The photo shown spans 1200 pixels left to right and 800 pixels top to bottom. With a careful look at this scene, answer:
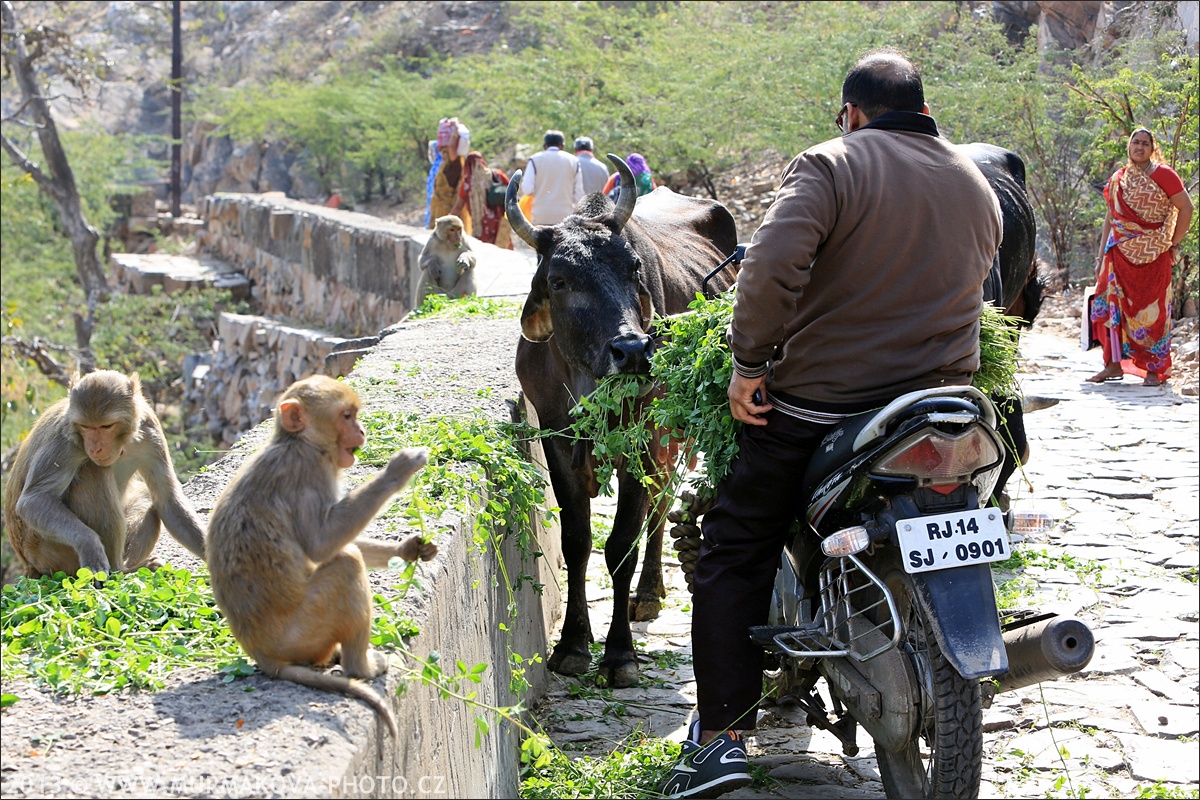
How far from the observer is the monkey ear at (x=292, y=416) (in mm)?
2898

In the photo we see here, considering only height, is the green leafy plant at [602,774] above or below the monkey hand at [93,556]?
below

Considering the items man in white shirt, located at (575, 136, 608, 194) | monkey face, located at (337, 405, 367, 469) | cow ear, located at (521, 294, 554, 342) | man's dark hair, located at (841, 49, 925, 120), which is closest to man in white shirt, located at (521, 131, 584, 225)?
man in white shirt, located at (575, 136, 608, 194)

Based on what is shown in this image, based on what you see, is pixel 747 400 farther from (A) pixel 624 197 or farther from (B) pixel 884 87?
(A) pixel 624 197

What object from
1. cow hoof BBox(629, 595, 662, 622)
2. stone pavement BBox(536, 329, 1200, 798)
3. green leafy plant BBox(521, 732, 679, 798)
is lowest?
cow hoof BBox(629, 595, 662, 622)

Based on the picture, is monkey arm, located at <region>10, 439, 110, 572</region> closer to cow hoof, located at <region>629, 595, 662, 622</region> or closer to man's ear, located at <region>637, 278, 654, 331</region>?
man's ear, located at <region>637, 278, 654, 331</region>

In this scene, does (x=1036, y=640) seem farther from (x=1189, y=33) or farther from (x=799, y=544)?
(x=1189, y=33)

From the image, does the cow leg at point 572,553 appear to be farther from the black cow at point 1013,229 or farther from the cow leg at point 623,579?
the black cow at point 1013,229

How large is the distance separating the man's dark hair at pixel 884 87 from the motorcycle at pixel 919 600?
0.96 metres

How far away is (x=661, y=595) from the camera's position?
6.22 m

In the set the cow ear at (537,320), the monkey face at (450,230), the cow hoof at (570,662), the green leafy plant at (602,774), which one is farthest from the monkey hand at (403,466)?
the monkey face at (450,230)

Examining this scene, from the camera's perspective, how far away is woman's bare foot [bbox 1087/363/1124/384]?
448 inches

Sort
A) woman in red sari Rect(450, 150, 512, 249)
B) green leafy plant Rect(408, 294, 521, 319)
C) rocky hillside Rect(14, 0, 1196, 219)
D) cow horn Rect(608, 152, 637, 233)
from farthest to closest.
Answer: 1. rocky hillside Rect(14, 0, 1196, 219)
2. woman in red sari Rect(450, 150, 512, 249)
3. green leafy plant Rect(408, 294, 521, 319)
4. cow horn Rect(608, 152, 637, 233)

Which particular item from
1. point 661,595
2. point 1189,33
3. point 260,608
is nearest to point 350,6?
point 1189,33

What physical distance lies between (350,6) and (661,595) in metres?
43.8
